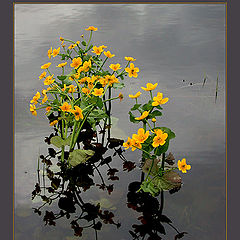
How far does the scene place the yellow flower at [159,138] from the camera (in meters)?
1.78

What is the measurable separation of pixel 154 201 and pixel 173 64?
5.61 feet

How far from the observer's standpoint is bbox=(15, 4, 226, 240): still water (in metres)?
1.84

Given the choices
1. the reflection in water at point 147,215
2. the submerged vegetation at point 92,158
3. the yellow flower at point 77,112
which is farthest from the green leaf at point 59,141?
the reflection in water at point 147,215

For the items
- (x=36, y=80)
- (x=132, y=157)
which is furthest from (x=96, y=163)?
(x=36, y=80)

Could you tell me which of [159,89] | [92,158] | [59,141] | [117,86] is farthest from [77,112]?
[159,89]

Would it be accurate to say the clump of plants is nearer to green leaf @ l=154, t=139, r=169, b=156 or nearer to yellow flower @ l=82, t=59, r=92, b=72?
green leaf @ l=154, t=139, r=169, b=156

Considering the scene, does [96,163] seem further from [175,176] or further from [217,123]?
[217,123]

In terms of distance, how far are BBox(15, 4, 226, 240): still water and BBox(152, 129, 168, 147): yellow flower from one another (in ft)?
1.05

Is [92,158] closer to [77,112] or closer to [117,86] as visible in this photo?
[77,112]

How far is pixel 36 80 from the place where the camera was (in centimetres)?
312

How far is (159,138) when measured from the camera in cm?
180

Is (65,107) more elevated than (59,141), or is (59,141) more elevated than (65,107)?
(65,107)

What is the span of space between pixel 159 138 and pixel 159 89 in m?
1.24

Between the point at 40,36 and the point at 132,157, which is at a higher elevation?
the point at 40,36
